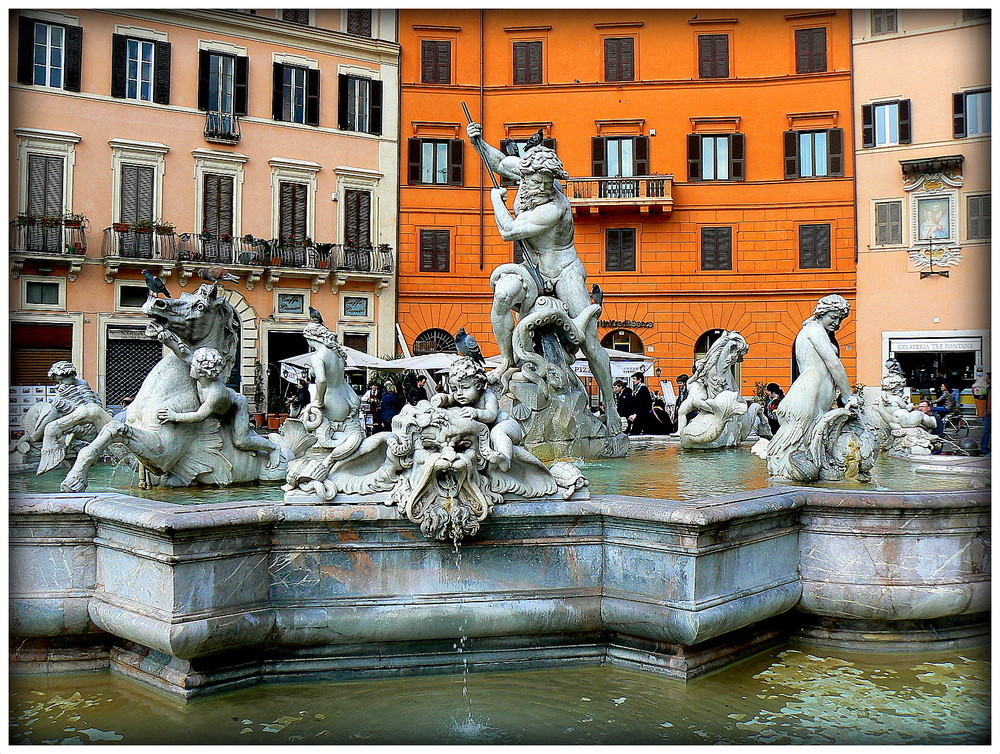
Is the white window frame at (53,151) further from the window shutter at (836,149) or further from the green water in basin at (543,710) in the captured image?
the green water in basin at (543,710)

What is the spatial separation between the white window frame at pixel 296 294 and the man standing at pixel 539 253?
69.4ft

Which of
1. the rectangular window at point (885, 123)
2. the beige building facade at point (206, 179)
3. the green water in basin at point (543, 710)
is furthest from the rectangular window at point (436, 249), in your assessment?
the green water in basin at point (543, 710)

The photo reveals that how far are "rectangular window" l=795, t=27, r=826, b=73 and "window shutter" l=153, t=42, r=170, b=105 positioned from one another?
17.3 meters

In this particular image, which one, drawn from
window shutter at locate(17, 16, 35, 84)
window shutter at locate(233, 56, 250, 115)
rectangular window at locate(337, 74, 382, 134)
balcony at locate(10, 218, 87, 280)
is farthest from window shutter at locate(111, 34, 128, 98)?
rectangular window at locate(337, 74, 382, 134)

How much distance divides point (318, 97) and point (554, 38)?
23.0ft

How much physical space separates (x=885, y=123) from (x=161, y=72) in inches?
774

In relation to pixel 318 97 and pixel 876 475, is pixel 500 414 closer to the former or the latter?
pixel 876 475

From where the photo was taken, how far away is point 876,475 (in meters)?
6.75

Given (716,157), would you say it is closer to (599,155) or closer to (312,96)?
(599,155)

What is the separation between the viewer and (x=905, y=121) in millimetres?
27172

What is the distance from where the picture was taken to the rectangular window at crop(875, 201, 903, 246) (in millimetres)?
27719

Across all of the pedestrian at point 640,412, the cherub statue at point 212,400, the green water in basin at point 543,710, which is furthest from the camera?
the pedestrian at point 640,412

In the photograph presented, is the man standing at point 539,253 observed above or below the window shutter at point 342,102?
below

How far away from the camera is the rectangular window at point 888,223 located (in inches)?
1091
